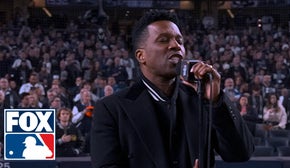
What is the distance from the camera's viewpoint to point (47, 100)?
36.4 ft

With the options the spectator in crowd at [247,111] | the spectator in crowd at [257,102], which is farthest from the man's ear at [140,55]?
the spectator in crowd at [257,102]

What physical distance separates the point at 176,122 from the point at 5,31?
16838 millimetres

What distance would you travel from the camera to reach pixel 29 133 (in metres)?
7.68

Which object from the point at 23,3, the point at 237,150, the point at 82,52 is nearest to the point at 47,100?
the point at 82,52

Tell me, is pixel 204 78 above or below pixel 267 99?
above

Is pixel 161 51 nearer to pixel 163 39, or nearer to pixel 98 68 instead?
pixel 163 39

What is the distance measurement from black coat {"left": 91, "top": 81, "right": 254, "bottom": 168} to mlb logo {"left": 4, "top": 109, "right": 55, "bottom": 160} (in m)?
5.49

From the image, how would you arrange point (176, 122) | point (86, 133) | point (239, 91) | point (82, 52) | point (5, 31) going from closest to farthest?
point (176, 122) → point (86, 133) → point (239, 91) → point (82, 52) → point (5, 31)

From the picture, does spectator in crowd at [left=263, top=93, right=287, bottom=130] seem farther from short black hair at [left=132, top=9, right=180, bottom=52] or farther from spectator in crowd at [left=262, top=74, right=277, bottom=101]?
short black hair at [left=132, top=9, right=180, bottom=52]

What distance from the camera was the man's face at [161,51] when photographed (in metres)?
2.17

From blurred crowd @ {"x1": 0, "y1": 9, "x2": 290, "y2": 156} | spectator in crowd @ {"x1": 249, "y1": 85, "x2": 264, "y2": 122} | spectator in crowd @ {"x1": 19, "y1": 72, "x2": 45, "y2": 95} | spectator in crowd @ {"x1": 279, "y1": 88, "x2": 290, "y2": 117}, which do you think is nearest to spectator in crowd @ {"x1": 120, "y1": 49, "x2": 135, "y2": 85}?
blurred crowd @ {"x1": 0, "y1": 9, "x2": 290, "y2": 156}

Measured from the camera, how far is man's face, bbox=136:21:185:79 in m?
2.17

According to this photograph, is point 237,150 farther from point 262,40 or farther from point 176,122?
point 262,40

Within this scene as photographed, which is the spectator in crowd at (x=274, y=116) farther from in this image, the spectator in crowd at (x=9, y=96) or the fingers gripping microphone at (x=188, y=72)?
the fingers gripping microphone at (x=188, y=72)
